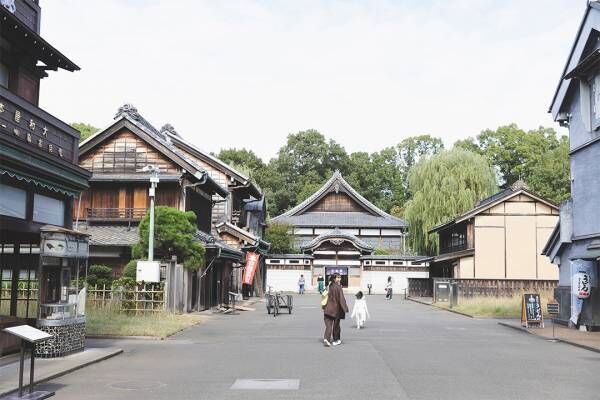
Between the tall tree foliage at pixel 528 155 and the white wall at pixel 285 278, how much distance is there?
879 inches

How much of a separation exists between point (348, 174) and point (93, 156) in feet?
194

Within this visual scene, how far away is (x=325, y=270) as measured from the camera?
5941cm

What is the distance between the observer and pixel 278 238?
6012 cm

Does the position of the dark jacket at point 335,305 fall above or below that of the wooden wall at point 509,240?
below

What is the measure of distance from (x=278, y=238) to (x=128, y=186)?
31923 millimetres

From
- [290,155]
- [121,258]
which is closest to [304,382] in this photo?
[121,258]

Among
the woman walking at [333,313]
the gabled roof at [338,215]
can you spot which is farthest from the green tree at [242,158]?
the woman walking at [333,313]

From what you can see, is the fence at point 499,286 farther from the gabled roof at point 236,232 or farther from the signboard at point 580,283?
the signboard at point 580,283

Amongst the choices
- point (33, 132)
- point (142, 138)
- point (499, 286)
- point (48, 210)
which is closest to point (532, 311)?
point (48, 210)

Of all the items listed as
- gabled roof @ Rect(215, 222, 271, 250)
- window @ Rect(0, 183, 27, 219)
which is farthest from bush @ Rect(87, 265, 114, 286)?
gabled roof @ Rect(215, 222, 271, 250)

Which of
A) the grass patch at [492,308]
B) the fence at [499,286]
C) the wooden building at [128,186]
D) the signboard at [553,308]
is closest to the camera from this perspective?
the signboard at [553,308]

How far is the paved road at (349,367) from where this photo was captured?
32.0 feet

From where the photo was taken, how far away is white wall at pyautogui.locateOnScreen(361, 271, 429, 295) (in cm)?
5866

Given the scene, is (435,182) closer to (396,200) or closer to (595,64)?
(396,200)
